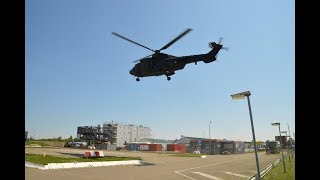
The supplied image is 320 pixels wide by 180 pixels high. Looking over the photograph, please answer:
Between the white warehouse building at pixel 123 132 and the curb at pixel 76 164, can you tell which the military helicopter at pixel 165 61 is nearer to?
the curb at pixel 76 164

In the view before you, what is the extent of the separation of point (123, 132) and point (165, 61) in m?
104

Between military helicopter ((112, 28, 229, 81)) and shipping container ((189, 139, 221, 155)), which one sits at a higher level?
military helicopter ((112, 28, 229, 81))

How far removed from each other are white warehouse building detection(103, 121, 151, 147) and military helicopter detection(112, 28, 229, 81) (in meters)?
87.7

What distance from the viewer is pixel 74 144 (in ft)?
303

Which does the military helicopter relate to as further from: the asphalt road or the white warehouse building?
the white warehouse building

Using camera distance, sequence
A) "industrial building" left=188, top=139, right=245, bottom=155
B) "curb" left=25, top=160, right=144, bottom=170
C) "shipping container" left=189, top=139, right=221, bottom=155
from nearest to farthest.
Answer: "curb" left=25, top=160, right=144, bottom=170, "shipping container" left=189, top=139, right=221, bottom=155, "industrial building" left=188, top=139, right=245, bottom=155

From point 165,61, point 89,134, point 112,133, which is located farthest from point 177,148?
point 165,61

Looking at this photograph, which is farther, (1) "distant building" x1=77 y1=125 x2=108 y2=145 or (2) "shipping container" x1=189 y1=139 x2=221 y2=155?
(1) "distant building" x1=77 y1=125 x2=108 y2=145

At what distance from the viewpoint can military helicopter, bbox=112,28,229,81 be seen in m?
25.4

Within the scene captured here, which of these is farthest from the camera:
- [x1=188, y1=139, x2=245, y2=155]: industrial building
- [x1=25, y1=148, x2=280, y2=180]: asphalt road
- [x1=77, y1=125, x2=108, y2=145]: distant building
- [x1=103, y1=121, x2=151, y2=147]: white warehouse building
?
[x1=103, y1=121, x2=151, y2=147]: white warehouse building

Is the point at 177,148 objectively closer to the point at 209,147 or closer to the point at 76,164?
the point at 209,147

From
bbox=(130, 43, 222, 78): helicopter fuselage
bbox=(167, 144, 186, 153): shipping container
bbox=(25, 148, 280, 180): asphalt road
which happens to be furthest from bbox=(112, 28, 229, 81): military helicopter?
bbox=(167, 144, 186, 153): shipping container

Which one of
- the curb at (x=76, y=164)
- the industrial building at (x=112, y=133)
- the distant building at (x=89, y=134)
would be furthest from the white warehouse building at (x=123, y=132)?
the curb at (x=76, y=164)
